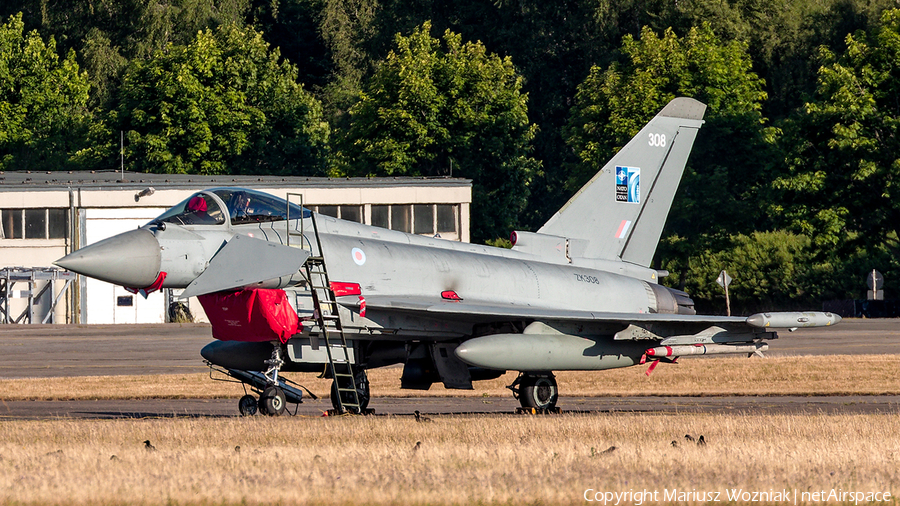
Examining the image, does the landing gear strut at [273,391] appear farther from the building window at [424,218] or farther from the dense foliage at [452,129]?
the dense foliage at [452,129]

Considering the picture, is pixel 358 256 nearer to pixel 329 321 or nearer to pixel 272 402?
pixel 329 321

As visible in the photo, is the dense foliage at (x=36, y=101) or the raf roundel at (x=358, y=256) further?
the dense foliage at (x=36, y=101)

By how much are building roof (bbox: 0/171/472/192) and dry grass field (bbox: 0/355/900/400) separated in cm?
2449

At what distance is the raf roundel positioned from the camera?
16.4 metres

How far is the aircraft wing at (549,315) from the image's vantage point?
632 inches

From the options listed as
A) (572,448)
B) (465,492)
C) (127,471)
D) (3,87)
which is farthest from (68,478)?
(3,87)

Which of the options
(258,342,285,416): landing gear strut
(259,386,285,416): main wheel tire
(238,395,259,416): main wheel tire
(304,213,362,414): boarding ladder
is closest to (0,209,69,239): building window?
(304,213,362,414): boarding ladder

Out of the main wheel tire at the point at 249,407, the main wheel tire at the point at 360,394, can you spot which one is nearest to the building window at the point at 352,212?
the main wheel tire at the point at 360,394

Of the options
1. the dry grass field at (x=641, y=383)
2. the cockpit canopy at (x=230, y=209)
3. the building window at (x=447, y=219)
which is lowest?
the dry grass field at (x=641, y=383)

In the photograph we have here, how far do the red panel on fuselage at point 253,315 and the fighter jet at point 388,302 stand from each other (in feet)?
0.05

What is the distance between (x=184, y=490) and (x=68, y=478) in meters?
1.17

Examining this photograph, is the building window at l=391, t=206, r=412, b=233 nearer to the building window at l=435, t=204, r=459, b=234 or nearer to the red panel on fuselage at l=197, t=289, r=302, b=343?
the building window at l=435, t=204, r=459, b=234

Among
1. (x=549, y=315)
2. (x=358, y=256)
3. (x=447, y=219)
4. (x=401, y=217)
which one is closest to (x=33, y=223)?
(x=401, y=217)

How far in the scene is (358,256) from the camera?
647 inches
